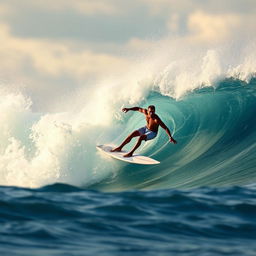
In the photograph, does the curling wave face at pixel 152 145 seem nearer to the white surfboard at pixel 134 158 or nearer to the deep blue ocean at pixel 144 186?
the deep blue ocean at pixel 144 186

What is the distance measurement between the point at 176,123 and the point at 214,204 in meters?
11.8

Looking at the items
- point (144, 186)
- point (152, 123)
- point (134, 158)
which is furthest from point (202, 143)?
point (152, 123)

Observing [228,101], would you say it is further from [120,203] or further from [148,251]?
[148,251]

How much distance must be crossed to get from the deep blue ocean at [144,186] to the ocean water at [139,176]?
0.02 meters

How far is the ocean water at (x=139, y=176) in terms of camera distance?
6621 mm

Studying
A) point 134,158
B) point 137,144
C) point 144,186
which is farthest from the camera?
point 144,186

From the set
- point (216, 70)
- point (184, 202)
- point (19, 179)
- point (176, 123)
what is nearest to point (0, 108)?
point (19, 179)

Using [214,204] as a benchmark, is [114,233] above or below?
below

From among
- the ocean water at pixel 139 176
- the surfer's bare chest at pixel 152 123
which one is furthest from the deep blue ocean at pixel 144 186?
the surfer's bare chest at pixel 152 123

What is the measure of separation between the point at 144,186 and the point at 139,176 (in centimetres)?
78

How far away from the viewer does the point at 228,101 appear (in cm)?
2081

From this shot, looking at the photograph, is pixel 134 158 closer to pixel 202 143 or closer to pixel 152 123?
pixel 152 123

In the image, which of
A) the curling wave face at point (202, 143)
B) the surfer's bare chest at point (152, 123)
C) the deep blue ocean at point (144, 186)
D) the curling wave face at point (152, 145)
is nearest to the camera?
the deep blue ocean at point (144, 186)

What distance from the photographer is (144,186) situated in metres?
16.6
